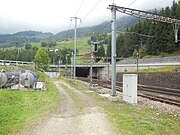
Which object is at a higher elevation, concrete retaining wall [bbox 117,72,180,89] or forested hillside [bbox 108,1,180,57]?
forested hillside [bbox 108,1,180,57]

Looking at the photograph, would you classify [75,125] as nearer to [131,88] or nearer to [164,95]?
[131,88]

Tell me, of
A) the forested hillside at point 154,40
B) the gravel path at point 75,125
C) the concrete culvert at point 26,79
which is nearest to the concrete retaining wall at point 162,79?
the concrete culvert at point 26,79

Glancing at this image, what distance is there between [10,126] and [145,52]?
9239 centimetres

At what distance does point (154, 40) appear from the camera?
301 ft

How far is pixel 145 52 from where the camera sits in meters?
99.6

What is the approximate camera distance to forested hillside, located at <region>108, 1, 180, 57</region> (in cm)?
8631

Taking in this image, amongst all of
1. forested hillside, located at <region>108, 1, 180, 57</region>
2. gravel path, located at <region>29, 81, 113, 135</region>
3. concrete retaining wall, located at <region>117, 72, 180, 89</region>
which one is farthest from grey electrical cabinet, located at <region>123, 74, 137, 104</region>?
forested hillside, located at <region>108, 1, 180, 57</region>

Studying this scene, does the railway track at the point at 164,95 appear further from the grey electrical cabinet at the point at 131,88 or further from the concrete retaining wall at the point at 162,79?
the concrete retaining wall at the point at 162,79

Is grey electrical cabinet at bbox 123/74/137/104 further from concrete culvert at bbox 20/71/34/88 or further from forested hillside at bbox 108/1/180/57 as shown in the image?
forested hillside at bbox 108/1/180/57

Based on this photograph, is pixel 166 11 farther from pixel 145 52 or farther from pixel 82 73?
pixel 82 73

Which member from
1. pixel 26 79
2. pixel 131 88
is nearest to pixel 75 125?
pixel 131 88

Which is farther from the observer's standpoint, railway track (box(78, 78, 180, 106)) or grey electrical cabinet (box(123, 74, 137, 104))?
railway track (box(78, 78, 180, 106))

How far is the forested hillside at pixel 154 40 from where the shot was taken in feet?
283

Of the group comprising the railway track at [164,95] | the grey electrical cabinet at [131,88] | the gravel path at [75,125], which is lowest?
the railway track at [164,95]
